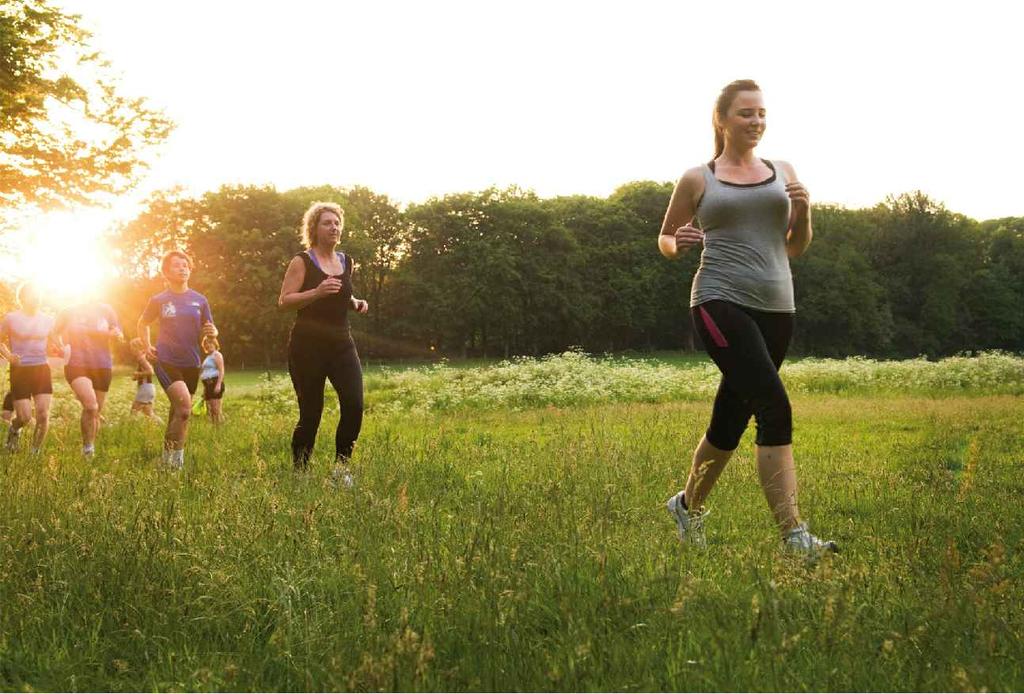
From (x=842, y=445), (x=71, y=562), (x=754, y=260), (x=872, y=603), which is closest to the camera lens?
(x=872, y=603)

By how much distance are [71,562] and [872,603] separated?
3.30 metres

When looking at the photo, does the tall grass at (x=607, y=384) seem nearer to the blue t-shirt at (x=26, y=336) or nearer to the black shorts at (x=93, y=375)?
the black shorts at (x=93, y=375)

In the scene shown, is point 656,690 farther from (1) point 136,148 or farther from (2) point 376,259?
(2) point 376,259

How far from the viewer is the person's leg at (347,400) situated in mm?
6438

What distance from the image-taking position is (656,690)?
8.09 feet

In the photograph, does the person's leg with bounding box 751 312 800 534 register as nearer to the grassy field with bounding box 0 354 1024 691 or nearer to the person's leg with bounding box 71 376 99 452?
the grassy field with bounding box 0 354 1024 691

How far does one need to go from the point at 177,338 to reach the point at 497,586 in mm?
5750

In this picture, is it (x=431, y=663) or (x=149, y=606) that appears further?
(x=149, y=606)

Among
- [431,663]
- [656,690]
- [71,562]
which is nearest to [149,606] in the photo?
[71,562]

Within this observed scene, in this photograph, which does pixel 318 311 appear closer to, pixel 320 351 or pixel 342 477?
pixel 320 351

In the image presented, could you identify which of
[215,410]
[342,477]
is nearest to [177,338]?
[342,477]

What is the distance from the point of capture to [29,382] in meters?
9.38

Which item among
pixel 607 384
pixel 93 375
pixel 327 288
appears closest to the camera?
pixel 327 288

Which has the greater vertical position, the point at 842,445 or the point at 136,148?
the point at 136,148
